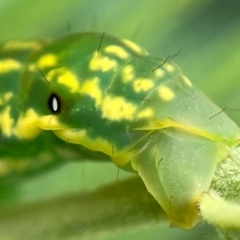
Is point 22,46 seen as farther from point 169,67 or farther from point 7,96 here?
point 169,67

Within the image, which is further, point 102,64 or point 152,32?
point 152,32

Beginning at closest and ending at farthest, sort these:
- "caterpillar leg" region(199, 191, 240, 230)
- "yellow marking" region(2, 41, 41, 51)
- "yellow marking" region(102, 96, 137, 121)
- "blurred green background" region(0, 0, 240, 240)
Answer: "caterpillar leg" region(199, 191, 240, 230), "yellow marking" region(102, 96, 137, 121), "yellow marking" region(2, 41, 41, 51), "blurred green background" region(0, 0, 240, 240)

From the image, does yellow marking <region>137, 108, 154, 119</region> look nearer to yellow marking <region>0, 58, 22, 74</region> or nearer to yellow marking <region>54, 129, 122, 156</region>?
yellow marking <region>54, 129, 122, 156</region>

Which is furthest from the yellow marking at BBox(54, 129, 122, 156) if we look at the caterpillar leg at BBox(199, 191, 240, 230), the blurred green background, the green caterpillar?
the blurred green background

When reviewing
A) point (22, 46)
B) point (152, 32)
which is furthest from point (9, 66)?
point (152, 32)

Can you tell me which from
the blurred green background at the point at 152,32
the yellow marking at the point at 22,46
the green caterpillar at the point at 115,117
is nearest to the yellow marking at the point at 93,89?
the green caterpillar at the point at 115,117

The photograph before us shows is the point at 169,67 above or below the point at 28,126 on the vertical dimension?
above
